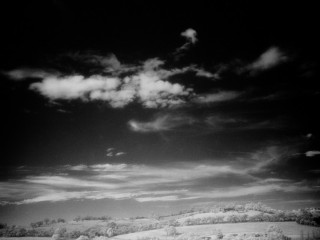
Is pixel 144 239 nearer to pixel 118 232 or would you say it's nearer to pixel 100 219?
pixel 118 232

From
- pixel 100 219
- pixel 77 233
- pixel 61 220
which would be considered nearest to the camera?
pixel 77 233

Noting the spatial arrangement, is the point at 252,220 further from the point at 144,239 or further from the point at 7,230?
the point at 7,230

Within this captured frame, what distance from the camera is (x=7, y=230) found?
90875 millimetres

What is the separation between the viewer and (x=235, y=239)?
46625 mm

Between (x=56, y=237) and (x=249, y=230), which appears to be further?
(x=56, y=237)

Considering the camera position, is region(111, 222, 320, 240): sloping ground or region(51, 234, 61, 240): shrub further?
region(51, 234, 61, 240): shrub

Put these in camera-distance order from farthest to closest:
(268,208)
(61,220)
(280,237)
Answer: (61,220), (268,208), (280,237)

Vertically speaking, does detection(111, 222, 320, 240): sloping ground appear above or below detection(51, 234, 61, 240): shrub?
above

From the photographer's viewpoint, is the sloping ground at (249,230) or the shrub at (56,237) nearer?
the sloping ground at (249,230)

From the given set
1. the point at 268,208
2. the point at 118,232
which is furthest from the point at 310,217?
the point at 118,232

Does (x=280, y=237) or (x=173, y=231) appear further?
(x=173, y=231)

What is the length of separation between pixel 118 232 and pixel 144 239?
27085mm

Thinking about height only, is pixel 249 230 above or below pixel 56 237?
above

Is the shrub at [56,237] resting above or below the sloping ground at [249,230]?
below
